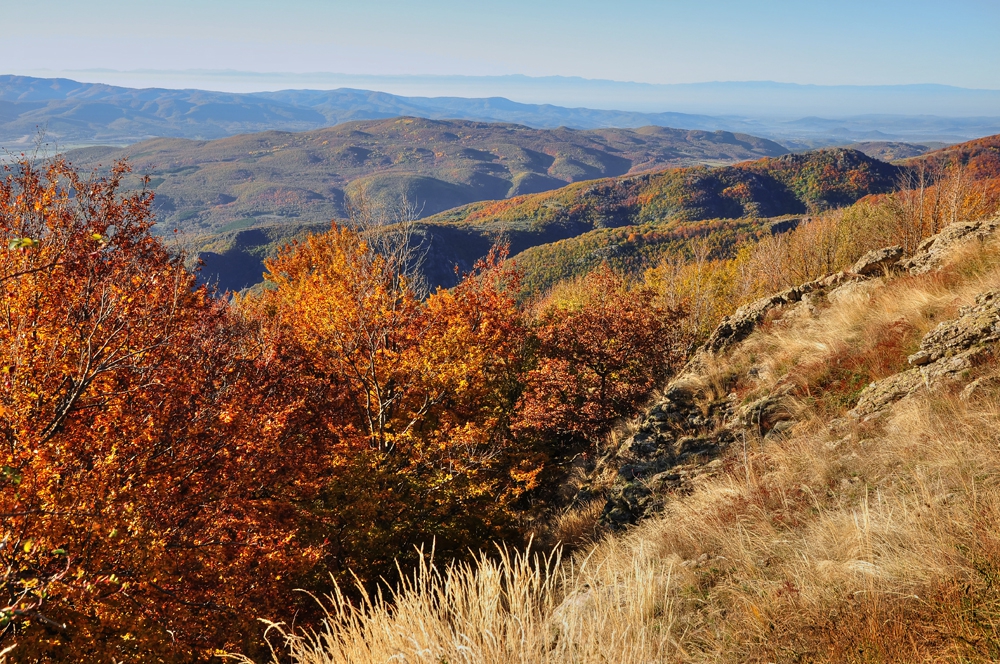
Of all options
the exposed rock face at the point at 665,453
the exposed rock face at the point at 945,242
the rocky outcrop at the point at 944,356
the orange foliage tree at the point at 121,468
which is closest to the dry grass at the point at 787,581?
the rocky outcrop at the point at 944,356

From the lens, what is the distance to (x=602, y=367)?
20188 millimetres

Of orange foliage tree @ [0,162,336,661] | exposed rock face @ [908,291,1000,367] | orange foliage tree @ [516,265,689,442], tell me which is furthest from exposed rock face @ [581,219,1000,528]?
orange foliage tree @ [0,162,336,661]

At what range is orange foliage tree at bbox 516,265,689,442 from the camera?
63.5ft

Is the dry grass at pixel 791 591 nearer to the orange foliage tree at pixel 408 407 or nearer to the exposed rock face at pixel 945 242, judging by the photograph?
the orange foliage tree at pixel 408 407

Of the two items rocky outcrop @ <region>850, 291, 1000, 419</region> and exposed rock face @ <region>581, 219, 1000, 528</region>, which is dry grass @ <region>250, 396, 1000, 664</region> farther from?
exposed rock face @ <region>581, 219, 1000, 528</region>

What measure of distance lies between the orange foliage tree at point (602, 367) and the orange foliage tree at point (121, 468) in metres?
8.76

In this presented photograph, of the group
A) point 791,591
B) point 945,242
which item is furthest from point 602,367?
point 791,591

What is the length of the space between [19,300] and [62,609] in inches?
293

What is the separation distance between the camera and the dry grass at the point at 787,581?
11.1ft

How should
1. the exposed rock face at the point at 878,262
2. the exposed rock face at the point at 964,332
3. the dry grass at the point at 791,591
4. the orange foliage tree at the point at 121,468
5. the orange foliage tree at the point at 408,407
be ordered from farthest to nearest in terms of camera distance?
the exposed rock face at the point at 878,262 < the orange foliage tree at the point at 408,407 < the orange foliage tree at the point at 121,468 < the exposed rock face at the point at 964,332 < the dry grass at the point at 791,591

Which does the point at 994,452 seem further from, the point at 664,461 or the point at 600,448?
the point at 600,448

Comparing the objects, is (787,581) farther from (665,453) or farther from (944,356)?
(665,453)

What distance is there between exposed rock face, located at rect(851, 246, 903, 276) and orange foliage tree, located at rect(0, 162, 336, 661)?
1674 centimetres

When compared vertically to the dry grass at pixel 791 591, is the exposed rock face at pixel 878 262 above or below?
above
